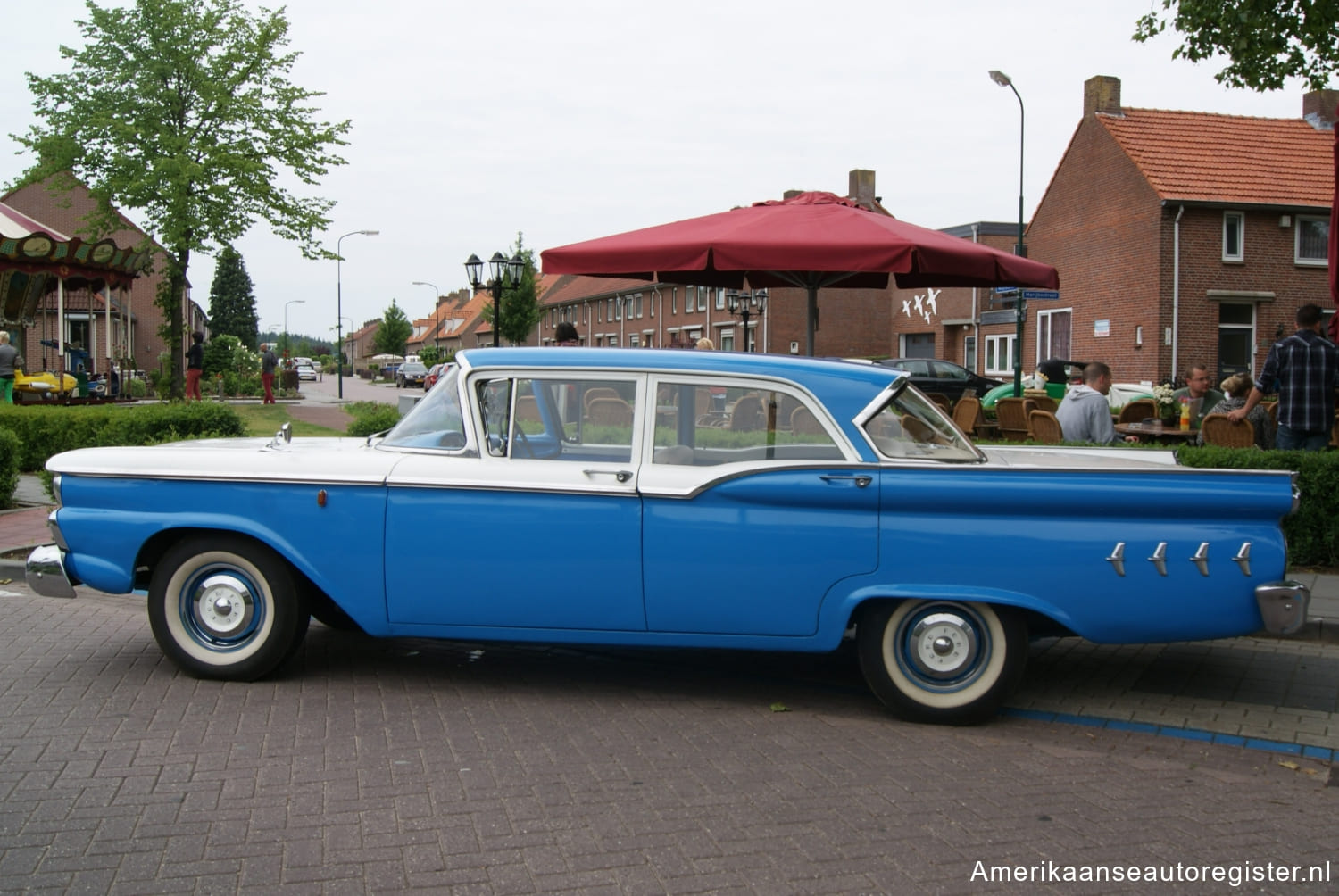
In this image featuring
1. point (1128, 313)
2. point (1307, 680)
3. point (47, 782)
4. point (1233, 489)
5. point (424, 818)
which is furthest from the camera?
point (1128, 313)

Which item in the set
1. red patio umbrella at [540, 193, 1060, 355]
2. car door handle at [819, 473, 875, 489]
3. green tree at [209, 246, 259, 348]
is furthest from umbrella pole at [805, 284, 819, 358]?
green tree at [209, 246, 259, 348]

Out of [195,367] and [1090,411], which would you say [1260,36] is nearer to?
[1090,411]

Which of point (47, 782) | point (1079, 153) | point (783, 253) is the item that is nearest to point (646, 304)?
point (1079, 153)

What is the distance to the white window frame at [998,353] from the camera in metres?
39.0

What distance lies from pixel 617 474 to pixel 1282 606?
2825 mm

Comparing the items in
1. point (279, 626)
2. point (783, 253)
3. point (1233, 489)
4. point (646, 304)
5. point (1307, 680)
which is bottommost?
point (1307, 680)

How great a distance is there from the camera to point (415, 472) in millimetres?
5301

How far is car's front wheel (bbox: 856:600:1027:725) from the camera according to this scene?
5.03 meters

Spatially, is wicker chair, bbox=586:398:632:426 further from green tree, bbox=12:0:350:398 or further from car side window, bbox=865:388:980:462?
green tree, bbox=12:0:350:398

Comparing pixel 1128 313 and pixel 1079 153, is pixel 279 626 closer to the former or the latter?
pixel 1128 313

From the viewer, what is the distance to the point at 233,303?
373 feet

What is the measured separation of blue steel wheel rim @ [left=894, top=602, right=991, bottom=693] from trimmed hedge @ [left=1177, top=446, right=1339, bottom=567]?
389 centimetres

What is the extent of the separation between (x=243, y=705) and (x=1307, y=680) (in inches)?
209

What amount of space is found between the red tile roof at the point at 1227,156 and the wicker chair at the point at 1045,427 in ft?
74.9
